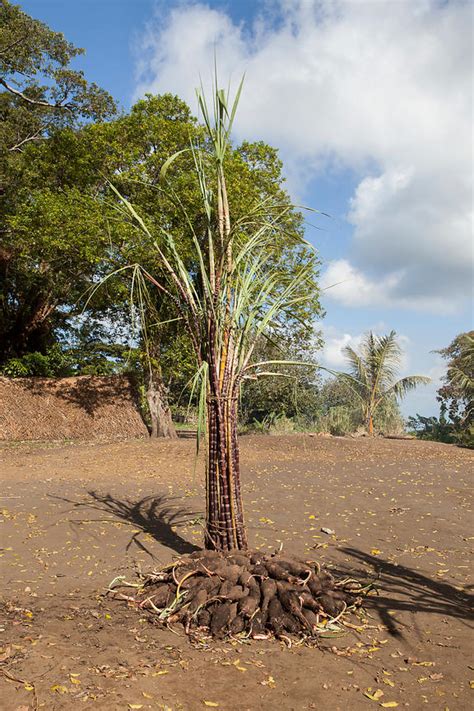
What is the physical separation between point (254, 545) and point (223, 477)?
5.24 feet

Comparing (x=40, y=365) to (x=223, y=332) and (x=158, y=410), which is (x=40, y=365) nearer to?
(x=158, y=410)

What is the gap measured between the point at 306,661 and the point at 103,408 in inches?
516

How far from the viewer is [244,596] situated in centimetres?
384

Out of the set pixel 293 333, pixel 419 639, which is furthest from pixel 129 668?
pixel 293 333

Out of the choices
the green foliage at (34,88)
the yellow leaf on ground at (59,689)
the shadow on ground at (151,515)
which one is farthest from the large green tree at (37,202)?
the yellow leaf on ground at (59,689)

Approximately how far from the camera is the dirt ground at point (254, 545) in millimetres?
2990

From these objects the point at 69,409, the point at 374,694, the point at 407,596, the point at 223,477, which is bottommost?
the point at 374,694

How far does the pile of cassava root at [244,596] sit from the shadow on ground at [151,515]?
1191 millimetres

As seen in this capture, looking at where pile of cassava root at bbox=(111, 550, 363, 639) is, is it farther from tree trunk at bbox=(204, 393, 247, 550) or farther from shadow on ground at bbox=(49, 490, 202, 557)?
shadow on ground at bbox=(49, 490, 202, 557)

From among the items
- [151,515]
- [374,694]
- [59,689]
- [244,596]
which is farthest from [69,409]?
[374,694]

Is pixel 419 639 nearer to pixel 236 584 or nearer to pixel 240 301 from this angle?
pixel 236 584

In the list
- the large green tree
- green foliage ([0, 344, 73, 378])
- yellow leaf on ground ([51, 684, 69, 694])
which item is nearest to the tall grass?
yellow leaf on ground ([51, 684, 69, 694])

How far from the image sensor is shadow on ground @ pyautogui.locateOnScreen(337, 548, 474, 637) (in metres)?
4.11

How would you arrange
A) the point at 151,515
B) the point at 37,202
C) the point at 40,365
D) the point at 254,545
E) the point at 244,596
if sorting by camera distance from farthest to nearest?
the point at 40,365 → the point at 37,202 → the point at 151,515 → the point at 254,545 → the point at 244,596
